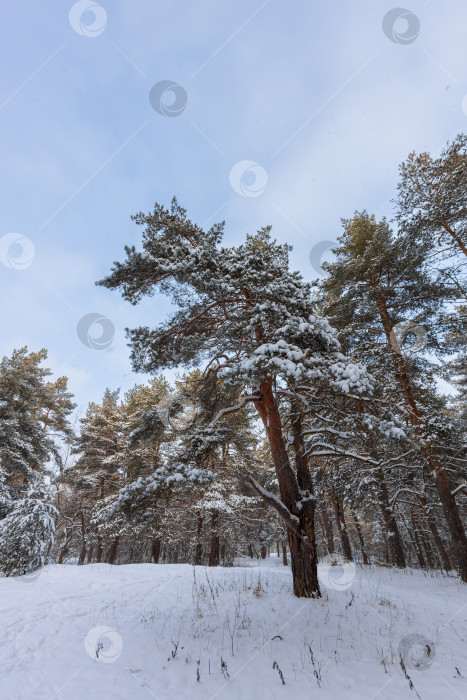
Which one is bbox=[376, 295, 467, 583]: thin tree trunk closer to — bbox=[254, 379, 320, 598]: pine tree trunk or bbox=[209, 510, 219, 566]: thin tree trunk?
bbox=[254, 379, 320, 598]: pine tree trunk

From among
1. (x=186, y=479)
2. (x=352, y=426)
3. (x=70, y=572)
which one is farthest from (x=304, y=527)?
(x=70, y=572)

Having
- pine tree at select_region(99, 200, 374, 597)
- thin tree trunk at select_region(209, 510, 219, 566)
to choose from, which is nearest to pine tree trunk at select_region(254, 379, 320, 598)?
pine tree at select_region(99, 200, 374, 597)

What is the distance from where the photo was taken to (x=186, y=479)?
614 centimetres

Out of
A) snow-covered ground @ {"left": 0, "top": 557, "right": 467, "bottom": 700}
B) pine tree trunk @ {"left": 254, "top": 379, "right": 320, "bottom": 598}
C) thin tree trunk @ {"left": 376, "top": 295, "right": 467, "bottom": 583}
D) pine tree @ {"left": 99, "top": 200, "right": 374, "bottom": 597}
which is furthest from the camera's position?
thin tree trunk @ {"left": 376, "top": 295, "right": 467, "bottom": 583}

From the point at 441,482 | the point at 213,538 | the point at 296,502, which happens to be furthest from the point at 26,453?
the point at 441,482

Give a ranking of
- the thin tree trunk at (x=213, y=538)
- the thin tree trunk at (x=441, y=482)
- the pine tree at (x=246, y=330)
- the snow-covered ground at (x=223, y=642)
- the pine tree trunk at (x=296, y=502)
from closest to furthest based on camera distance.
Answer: the snow-covered ground at (x=223, y=642), the pine tree at (x=246, y=330), the pine tree trunk at (x=296, y=502), the thin tree trunk at (x=441, y=482), the thin tree trunk at (x=213, y=538)

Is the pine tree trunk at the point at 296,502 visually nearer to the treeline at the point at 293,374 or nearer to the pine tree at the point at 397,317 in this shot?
the treeline at the point at 293,374

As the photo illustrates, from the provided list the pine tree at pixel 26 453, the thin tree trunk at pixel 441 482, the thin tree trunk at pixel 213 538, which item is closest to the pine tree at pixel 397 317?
the thin tree trunk at pixel 441 482

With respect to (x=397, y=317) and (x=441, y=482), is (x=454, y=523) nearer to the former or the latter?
(x=441, y=482)

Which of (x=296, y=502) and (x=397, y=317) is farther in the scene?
(x=397, y=317)

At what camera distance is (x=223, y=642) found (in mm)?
4766

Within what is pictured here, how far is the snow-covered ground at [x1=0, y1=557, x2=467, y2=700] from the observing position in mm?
3500

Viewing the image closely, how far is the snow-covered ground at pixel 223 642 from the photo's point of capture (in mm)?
3500

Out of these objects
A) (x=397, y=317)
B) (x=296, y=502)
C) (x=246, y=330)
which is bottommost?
(x=296, y=502)
